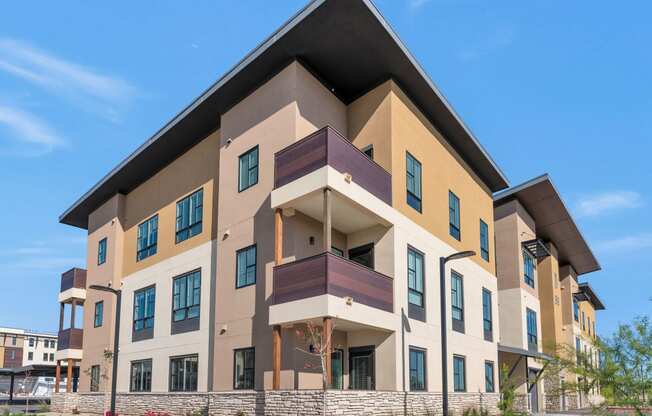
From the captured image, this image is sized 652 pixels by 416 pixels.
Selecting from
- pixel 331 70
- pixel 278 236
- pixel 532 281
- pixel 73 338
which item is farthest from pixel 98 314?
pixel 532 281

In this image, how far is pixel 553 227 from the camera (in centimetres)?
4478

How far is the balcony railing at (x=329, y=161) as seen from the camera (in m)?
20.0

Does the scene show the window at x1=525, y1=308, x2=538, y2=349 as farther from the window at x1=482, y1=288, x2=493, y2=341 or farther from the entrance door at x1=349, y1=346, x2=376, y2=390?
the entrance door at x1=349, y1=346, x2=376, y2=390

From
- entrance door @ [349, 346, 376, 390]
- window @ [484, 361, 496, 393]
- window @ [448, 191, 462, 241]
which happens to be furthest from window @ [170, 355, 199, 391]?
window @ [484, 361, 496, 393]

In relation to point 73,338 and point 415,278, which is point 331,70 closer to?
point 415,278

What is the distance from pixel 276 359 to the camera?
19.5 meters

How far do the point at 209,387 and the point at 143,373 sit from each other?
7002 mm

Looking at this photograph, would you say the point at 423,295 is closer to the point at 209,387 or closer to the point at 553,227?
the point at 209,387

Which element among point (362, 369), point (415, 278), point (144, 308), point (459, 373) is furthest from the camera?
point (144, 308)

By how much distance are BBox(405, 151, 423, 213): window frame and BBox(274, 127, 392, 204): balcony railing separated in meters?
2.09

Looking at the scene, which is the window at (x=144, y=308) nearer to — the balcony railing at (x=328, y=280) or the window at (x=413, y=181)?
the balcony railing at (x=328, y=280)

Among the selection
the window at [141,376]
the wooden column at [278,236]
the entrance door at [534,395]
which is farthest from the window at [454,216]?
the window at [141,376]

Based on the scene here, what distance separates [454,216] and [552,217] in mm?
16873

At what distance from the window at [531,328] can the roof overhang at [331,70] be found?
12.8 meters
